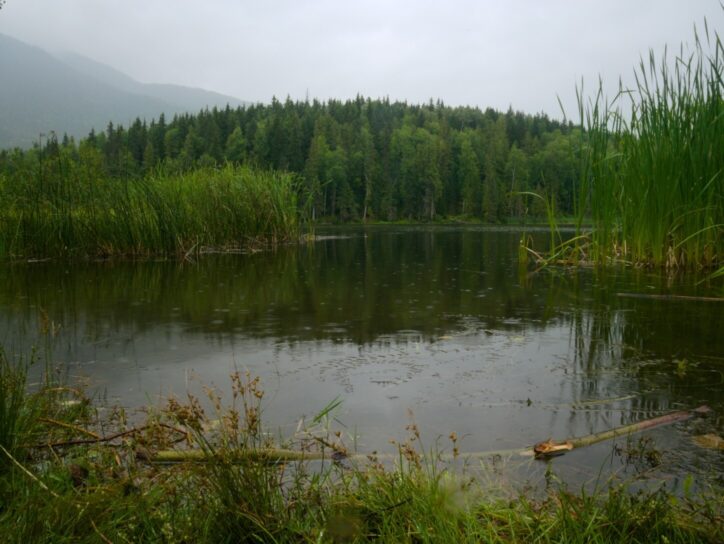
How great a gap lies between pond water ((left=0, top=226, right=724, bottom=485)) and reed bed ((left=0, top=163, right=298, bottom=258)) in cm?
360

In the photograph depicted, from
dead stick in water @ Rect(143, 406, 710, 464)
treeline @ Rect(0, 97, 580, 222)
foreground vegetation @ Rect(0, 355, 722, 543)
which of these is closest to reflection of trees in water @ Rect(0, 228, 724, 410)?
dead stick in water @ Rect(143, 406, 710, 464)

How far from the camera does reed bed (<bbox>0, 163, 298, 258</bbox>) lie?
38.7ft

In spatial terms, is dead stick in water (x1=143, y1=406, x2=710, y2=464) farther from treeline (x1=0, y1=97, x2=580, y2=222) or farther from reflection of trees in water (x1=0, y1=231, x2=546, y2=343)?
treeline (x1=0, y1=97, x2=580, y2=222)

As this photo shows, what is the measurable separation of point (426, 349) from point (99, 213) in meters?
9.99

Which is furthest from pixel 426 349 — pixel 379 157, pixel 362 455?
pixel 379 157

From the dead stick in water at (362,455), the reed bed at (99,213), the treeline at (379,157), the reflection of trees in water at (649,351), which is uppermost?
the treeline at (379,157)

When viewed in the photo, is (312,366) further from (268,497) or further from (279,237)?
(279,237)

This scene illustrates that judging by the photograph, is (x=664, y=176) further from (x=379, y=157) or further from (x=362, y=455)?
(x=379, y=157)

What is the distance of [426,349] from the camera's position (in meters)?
4.50

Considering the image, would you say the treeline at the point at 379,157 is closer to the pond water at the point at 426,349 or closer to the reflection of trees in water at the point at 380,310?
the reflection of trees in water at the point at 380,310

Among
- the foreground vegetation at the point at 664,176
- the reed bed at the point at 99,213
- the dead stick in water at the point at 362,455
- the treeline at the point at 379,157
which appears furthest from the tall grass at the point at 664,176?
the treeline at the point at 379,157

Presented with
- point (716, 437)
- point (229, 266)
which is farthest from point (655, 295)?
point (229, 266)

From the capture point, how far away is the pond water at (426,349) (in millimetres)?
2906

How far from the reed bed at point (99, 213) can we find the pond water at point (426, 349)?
360 cm
